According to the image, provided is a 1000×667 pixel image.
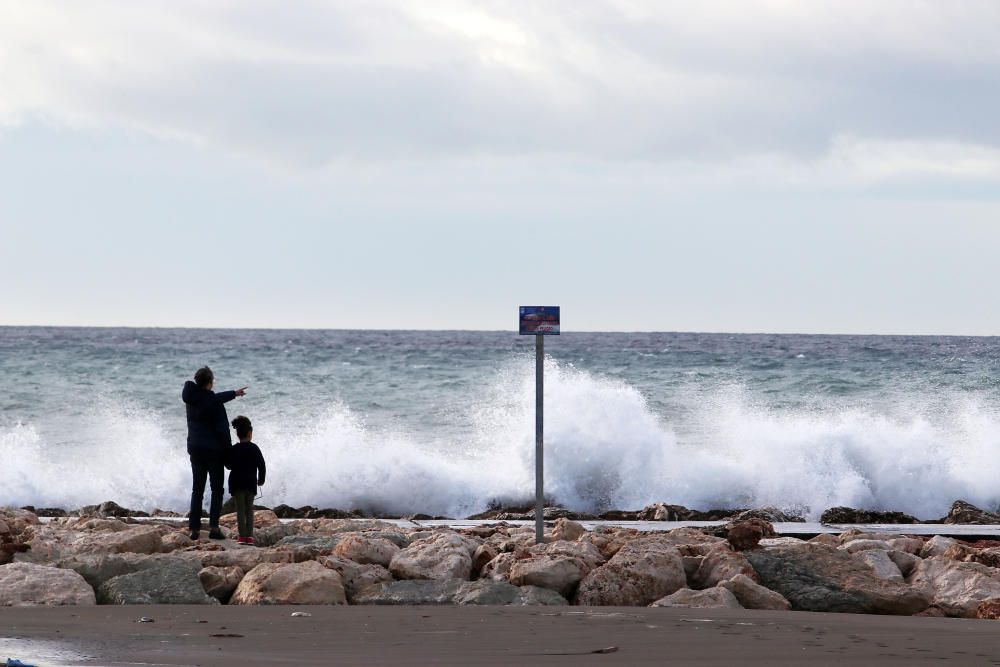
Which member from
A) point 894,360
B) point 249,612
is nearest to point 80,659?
point 249,612

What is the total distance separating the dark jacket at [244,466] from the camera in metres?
9.51

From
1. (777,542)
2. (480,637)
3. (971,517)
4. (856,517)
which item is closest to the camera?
(480,637)

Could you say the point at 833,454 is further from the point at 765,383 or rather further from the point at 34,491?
the point at 765,383

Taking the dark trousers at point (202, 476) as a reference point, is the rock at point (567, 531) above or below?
below

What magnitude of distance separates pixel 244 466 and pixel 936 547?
5045 mm

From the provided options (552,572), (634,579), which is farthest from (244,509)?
(634,579)

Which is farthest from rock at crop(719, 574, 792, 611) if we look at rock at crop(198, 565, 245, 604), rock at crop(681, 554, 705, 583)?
rock at crop(198, 565, 245, 604)

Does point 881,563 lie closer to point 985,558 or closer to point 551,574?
point 985,558

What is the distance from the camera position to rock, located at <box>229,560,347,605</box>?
744cm

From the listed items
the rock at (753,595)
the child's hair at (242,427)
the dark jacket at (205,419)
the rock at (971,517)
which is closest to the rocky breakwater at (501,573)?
the rock at (753,595)

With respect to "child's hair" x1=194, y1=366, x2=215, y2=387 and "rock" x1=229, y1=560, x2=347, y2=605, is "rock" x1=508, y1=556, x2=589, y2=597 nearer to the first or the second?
"rock" x1=229, y1=560, x2=347, y2=605

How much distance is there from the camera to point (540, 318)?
8.80 meters

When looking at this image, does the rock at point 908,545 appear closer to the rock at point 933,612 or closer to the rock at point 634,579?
the rock at point 933,612

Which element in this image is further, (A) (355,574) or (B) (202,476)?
(B) (202,476)
